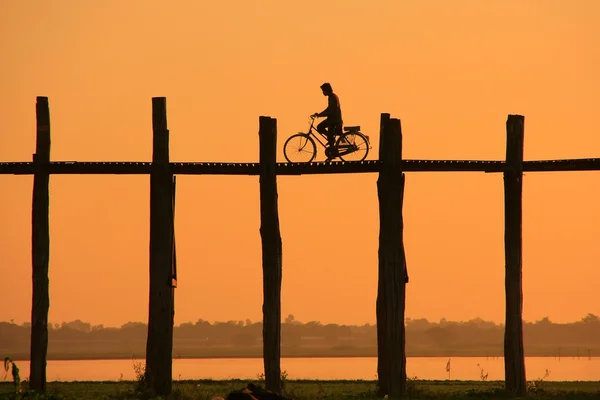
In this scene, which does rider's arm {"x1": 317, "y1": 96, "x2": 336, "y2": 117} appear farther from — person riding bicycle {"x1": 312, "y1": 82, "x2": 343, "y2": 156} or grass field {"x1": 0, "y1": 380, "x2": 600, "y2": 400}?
grass field {"x1": 0, "y1": 380, "x2": 600, "y2": 400}

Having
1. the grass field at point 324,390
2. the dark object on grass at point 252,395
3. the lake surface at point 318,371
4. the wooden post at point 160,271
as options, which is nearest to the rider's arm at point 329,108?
the wooden post at point 160,271

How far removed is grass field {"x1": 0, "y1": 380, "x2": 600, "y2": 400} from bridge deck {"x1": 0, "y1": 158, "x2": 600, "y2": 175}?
4677 mm

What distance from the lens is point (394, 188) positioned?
2853 cm

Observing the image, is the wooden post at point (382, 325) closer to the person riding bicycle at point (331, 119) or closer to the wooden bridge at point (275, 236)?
the wooden bridge at point (275, 236)

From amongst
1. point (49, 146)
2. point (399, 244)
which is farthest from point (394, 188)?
point (49, 146)

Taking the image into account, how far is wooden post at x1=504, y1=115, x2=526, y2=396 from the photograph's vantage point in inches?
1129

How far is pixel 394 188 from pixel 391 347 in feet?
11.0

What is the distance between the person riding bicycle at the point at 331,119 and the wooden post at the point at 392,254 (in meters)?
2.78

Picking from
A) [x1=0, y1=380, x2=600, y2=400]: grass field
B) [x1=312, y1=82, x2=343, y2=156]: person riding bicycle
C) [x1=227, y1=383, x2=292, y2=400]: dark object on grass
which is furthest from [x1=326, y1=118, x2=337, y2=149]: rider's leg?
[x1=227, y1=383, x2=292, y2=400]: dark object on grass

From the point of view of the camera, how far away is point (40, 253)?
29125 millimetres

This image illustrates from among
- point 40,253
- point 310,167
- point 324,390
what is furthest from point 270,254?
point 40,253

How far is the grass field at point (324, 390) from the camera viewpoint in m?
28.1

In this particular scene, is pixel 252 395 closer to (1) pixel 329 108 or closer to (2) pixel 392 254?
(2) pixel 392 254

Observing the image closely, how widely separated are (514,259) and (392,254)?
2.58 m
